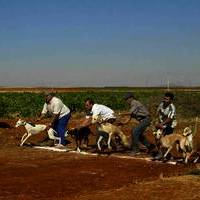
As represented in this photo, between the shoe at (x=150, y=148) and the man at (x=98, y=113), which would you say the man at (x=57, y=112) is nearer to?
the man at (x=98, y=113)

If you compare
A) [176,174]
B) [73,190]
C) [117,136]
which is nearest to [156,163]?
[176,174]

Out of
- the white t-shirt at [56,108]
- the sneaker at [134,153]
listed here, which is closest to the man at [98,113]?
the sneaker at [134,153]

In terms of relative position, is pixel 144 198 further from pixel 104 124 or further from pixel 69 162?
pixel 104 124

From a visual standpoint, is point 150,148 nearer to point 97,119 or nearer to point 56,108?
point 97,119

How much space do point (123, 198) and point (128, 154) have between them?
6158 millimetres

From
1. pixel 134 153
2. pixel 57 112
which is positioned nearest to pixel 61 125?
pixel 57 112

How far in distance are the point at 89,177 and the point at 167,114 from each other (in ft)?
11.8

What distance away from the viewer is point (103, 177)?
A: 12750 millimetres

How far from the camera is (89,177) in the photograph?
12742 millimetres

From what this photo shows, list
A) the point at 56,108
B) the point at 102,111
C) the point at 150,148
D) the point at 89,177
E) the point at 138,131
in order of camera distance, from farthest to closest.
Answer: the point at 56,108, the point at 150,148, the point at 102,111, the point at 138,131, the point at 89,177

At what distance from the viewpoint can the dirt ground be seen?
10.8 meters

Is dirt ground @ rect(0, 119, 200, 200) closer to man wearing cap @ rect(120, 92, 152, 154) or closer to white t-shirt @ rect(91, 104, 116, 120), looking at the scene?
man wearing cap @ rect(120, 92, 152, 154)

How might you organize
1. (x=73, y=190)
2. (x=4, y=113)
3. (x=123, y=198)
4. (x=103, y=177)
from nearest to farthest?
(x=123, y=198), (x=73, y=190), (x=103, y=177), (x=4, y=113)

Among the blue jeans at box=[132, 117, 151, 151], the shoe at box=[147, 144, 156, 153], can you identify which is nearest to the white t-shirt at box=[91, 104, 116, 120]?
the blue jeans at box=[132, 117, 151, 151]
